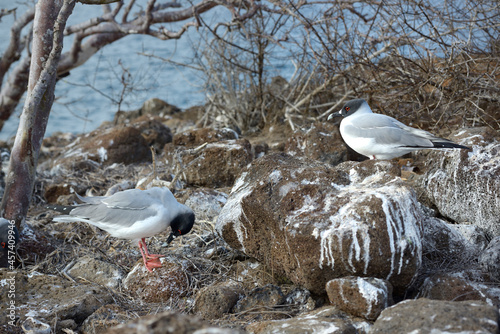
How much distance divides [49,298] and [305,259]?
1.94 meters

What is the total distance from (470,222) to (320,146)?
85.0 inches

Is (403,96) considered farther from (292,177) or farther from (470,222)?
(292,177)

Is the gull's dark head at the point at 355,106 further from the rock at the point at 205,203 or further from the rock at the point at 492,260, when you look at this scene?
the rock at the point at 492,260

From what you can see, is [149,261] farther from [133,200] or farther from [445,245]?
[445,245]

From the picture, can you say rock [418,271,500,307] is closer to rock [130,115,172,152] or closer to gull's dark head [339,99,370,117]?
gull's dark head [339,99,370,117]

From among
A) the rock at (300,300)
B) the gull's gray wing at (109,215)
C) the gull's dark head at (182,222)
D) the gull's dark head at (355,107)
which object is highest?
the gull's dark head at (355,107)

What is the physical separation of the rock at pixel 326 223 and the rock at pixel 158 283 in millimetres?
497

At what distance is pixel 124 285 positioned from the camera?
13.7 feet

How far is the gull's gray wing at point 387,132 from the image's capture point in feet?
15.4

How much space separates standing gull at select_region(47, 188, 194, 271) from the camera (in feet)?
13.8

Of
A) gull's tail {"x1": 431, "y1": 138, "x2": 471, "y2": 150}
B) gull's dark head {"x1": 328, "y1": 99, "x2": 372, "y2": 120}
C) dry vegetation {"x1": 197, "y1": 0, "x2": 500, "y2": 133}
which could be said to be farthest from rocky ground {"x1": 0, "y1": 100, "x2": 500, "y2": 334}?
dry vegetation {"x1": 197, "y1": 0, "x2": 500, "y2": 133}

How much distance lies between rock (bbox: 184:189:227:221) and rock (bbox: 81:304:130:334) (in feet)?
5.84

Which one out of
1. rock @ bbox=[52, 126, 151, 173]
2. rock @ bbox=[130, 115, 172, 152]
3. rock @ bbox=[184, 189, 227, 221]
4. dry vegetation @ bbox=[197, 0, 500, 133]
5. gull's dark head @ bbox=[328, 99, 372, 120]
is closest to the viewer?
rock @ bbox=[184, 189, 227, 221]

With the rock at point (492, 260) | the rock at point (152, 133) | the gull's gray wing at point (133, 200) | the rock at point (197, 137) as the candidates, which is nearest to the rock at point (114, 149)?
the rock at point (152, 133)
